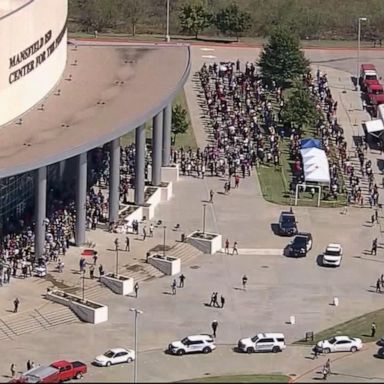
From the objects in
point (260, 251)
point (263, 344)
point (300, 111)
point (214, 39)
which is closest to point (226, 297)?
point (263, 344)

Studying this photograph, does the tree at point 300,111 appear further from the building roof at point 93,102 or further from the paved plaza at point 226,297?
the paved plaza at point 226,297

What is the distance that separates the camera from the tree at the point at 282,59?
368 ft

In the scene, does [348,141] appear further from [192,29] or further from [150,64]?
[192,29]

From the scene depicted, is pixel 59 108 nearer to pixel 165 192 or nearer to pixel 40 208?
pixel 40 208

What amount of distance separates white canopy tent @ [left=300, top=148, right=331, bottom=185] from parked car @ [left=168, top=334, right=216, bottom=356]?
24.6m

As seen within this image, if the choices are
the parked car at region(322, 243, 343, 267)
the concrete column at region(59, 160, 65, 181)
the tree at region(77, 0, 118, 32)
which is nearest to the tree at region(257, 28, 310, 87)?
the tree at region(77, 0, 118, 32)

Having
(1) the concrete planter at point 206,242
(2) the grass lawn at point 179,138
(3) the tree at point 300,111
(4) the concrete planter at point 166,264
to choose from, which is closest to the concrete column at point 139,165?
(1) the concrete planter at point 206,242

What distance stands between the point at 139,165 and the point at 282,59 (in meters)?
29.3

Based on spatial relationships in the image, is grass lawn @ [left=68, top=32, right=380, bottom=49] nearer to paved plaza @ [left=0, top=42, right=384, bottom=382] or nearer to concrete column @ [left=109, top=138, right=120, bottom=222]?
paved plaza @ [left=0, top=42, right=384, bottom=382]

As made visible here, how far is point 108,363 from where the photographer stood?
66000mm

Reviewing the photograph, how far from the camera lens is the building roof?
7450 centimetres

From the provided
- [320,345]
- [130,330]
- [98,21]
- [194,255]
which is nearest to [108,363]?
[130,330]

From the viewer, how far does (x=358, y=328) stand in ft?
234

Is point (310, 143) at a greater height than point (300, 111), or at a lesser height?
lesser
